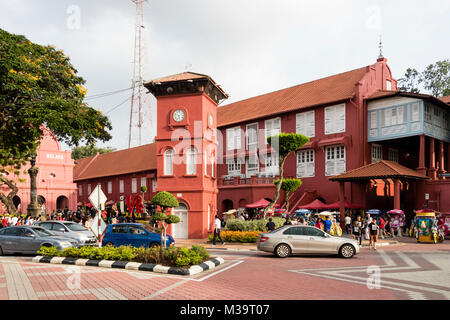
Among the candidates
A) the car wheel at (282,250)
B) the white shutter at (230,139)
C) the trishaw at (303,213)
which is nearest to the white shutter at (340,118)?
the trishaw at (303,213)

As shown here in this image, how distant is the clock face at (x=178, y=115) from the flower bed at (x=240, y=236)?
9127mm

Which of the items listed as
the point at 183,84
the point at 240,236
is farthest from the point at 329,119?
the point at 240,236

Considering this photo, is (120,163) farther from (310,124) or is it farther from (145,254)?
(145,254)

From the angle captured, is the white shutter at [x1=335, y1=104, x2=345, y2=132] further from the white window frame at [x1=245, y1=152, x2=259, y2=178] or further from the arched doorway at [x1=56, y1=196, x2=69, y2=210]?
the arched doorway at [x1=56, y1=196, x2=69, y2=210]

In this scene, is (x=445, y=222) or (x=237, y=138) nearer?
(x=445, y=222)

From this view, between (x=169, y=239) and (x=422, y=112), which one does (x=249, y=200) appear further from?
(x=169, y=239)

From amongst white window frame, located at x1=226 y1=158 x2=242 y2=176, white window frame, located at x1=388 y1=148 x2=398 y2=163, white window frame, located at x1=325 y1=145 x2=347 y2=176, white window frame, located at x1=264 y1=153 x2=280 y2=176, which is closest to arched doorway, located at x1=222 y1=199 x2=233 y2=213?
white window frame, located at x1=226 y1=158 x2=242 y2=176

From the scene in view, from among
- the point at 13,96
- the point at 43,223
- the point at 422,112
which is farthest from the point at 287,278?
the point at 422,112

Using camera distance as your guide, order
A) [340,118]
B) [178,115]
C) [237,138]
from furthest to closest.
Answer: [237,138] → [340,118] → [178,115]

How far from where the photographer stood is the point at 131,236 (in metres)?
18.9

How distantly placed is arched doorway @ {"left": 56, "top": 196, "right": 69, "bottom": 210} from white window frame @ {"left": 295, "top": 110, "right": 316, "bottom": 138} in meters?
31.3

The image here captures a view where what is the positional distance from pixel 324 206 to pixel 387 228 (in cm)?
513

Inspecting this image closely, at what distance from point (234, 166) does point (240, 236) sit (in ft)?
62.4

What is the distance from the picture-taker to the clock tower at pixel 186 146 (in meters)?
28.4
